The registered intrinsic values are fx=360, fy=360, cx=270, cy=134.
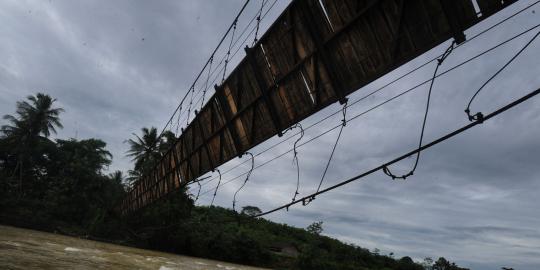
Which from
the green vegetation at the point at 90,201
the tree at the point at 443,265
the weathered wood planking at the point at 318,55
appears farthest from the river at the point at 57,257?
the tree at the point at 443,265

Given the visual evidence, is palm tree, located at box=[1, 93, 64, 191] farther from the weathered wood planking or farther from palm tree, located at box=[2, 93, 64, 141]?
the weathered wood planking

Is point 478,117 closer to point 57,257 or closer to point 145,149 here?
point 57,257

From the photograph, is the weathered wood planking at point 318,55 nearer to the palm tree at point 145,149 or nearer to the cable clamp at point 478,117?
the cable clamp at point 478,117

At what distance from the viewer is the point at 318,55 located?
21.2 ft

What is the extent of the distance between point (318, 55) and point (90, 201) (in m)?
41.6

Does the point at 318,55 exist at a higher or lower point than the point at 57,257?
higher

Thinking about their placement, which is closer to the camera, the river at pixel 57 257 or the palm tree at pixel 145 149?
the river at pixel 57 257

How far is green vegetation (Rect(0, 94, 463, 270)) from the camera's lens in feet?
122

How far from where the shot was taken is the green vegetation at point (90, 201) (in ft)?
122

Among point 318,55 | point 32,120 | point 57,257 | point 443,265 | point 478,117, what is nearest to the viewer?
point 478,117

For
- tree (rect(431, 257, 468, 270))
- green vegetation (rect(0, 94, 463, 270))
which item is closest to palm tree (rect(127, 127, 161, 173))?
green vegetation (rect(0, 94, 463, 270))

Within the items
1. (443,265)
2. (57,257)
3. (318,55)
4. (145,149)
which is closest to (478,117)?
(318,55)

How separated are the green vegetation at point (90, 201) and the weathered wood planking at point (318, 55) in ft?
88.5

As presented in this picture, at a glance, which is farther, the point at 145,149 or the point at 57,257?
the point at 145,149
